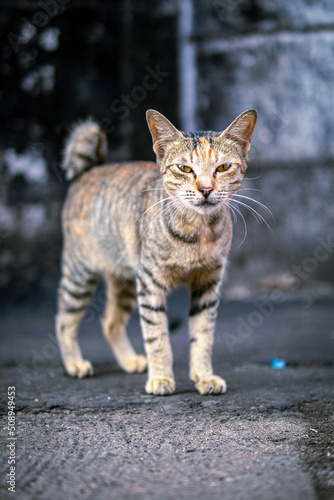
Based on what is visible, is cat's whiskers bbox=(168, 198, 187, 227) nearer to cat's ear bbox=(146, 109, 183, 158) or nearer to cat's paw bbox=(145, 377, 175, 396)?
cat's ear bbox=(146, 109, 183, 158)

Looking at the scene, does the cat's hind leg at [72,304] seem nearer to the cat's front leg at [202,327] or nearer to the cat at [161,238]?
the cat at [161,238]

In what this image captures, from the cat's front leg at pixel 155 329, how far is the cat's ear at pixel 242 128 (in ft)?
2.71

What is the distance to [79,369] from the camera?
3312mm

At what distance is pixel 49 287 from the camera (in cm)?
591

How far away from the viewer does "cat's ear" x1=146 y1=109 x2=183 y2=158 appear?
110 inches

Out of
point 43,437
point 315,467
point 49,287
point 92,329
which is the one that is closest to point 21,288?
point 49,287

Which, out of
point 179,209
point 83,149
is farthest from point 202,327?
point 83,149

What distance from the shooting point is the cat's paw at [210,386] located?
274 centimetres

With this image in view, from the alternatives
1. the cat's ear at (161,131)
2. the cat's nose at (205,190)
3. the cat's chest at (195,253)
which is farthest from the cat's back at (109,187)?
the cat's nose at (205,190)

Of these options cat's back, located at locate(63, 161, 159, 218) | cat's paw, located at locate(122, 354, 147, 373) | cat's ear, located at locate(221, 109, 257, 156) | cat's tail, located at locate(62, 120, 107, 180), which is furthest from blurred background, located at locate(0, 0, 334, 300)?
cat's ear, located at locate(221, 109, 257, 156)

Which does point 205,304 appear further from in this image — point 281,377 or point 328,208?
point 328,208

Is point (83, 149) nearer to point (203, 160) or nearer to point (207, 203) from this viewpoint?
point (203, 160)

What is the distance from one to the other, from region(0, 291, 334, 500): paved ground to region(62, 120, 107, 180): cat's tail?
1395mm

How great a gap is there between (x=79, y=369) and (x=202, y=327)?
0.89 m
